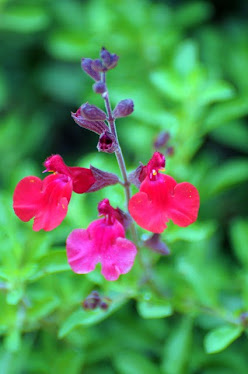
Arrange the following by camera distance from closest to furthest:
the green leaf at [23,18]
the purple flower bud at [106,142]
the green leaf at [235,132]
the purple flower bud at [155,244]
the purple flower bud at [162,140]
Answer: the purple flower bud at [106,142]
the purple flower bud at [155,244]
the purple flower bud at [162,140]
the green leaf at [235,132]
the green leaf at [23,18]

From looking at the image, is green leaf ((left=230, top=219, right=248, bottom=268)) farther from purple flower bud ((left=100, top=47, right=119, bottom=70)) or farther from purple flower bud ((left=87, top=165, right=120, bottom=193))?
purple flower bud ((left=100, top=47, right=119, bottom=70))

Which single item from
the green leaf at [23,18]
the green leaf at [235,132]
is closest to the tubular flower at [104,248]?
the green leaf at [235,132]

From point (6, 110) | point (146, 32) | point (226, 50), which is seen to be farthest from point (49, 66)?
point (226, 50)

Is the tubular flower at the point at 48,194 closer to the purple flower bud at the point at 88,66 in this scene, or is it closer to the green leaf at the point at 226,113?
the purple flower bud at the point at 88,66

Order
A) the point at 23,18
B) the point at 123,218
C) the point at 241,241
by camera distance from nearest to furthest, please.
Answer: the point at 123,218 < the point at 241,241 < the point at 23,18

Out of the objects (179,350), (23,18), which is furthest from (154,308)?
(23,18)

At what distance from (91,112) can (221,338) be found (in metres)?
1.01

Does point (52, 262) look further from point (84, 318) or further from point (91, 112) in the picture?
point (91, 112)

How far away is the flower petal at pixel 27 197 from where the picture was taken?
5.46ft

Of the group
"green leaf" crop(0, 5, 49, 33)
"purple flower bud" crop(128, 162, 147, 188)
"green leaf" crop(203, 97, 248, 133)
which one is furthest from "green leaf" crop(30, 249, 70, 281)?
"green leaf" crop(0, 5, 49, 33)

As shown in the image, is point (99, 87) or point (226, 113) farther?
point (226, 113)

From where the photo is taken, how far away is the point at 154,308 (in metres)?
1.94

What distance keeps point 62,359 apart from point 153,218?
1110 mm

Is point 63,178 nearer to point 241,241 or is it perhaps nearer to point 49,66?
point 241,241
